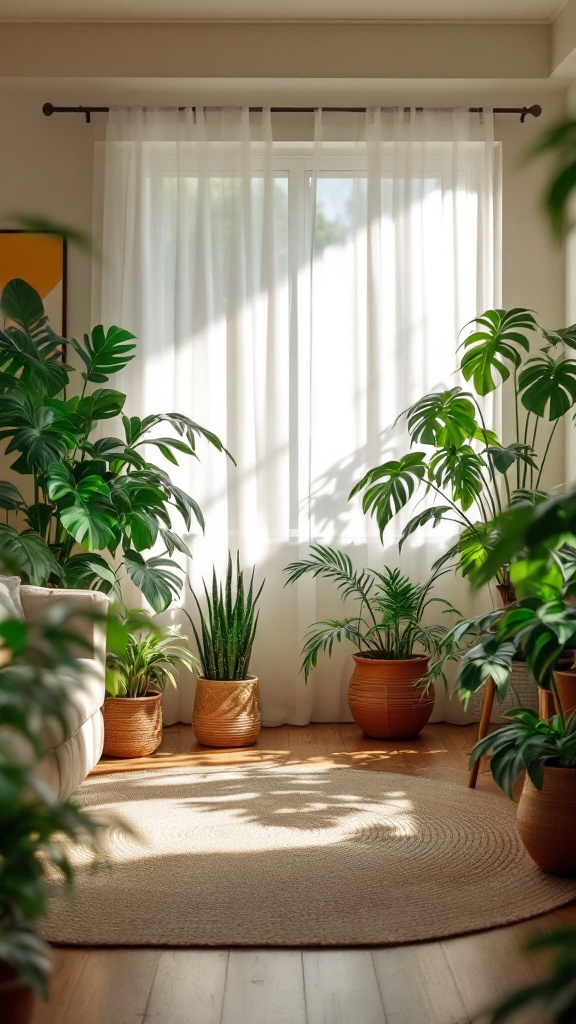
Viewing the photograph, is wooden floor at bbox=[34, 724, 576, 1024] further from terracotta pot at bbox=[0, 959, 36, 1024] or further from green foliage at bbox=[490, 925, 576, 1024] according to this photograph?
green foliage at bbox=[490, 925, 576, 1024]

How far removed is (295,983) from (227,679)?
85.7 inches

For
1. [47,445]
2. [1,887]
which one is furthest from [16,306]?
Result: [1,887]

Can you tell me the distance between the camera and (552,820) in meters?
2.59

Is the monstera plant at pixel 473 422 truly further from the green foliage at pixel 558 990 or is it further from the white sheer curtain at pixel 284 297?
the green foliage at pixel 558 990

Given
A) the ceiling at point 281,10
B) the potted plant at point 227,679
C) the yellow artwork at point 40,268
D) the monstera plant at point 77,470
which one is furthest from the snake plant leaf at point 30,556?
the ceiling at point 281,10

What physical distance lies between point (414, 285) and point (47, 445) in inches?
71.8

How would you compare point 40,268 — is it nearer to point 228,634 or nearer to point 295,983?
point 228,634

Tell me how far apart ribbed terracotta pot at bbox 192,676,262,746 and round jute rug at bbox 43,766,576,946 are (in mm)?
529

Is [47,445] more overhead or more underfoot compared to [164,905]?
more overhead

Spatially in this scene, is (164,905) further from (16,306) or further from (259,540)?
(16,306)

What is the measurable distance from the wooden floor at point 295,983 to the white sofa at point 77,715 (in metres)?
0.61

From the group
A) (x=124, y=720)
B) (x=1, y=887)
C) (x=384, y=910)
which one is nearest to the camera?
(x=1, y=887)

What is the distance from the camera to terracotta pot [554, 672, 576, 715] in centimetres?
303

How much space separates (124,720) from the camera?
13.4 ft
